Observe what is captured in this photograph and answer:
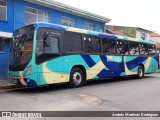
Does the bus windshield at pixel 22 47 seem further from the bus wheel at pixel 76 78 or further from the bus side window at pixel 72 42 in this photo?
the bus wheel at pixel 76 78

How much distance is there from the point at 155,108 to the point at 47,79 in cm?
479

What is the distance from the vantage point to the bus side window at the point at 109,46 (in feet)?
49.9

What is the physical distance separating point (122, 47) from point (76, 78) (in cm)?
495

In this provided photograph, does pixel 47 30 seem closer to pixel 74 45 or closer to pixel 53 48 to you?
pixel 53 48

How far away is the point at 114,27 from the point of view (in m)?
41.1

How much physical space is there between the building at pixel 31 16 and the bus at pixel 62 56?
190 inches

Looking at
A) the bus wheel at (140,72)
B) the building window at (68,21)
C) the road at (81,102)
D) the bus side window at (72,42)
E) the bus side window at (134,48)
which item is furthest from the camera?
the building window at (68,21)

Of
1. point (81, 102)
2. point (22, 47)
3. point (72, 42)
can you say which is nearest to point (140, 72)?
point (72, 42)

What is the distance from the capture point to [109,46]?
51.4 ft

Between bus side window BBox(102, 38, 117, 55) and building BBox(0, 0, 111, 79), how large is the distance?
5.79 meters

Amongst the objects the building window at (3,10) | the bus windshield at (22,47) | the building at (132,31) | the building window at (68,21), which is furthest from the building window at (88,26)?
the building at (132,31)

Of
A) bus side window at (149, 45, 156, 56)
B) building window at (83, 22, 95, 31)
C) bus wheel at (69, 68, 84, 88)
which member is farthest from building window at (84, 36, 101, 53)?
building window at (83, 22, 95, 31)

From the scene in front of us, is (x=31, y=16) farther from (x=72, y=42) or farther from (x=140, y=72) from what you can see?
(x=140, y=72)

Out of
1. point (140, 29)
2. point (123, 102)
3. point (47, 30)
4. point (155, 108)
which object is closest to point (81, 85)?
point (47, 30)
